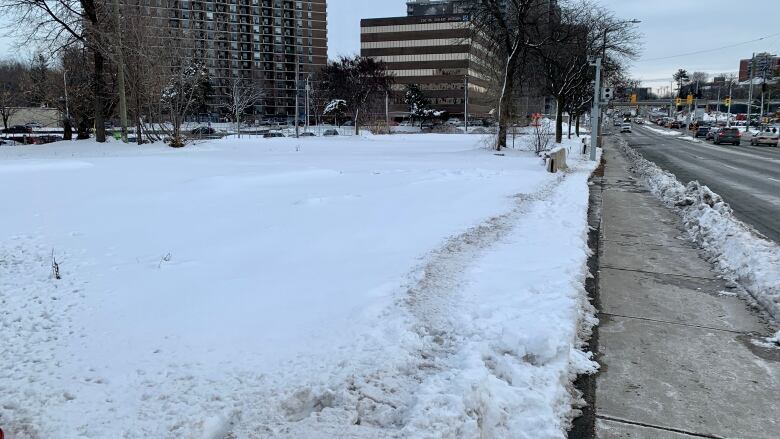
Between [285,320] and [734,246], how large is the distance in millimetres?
6848

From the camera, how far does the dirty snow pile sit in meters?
6.45

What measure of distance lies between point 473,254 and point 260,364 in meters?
4.08

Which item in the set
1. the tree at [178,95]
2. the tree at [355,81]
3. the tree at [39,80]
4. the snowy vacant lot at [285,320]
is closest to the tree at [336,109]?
the tree at [355,81]

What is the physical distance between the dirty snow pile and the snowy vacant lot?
6.32ft

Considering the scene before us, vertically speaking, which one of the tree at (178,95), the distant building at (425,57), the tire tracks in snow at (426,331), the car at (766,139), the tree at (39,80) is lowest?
the tire tracks in snow at (426,331)

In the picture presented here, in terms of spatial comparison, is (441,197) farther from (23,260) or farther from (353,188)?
(23,260)

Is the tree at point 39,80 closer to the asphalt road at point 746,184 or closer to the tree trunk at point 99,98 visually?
the tree trunk at point 99,98

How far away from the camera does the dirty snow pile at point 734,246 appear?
645 centimetres

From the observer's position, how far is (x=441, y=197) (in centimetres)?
1235

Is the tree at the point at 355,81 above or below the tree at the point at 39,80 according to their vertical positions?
above

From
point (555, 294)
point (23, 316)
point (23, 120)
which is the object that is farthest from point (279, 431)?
point (23, 120)

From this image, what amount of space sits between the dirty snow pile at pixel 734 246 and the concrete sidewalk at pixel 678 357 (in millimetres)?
243

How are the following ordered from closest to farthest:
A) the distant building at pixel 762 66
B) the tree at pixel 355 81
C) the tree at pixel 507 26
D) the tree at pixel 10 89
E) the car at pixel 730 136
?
the tree at pixel 507 26 → the car at pixel 730 136 → the tree at pixel 10 89 → the distant building at pixel 762 66 → the tree at pixel 355 81

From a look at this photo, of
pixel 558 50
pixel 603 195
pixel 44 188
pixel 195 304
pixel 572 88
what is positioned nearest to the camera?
pixel 195 304
